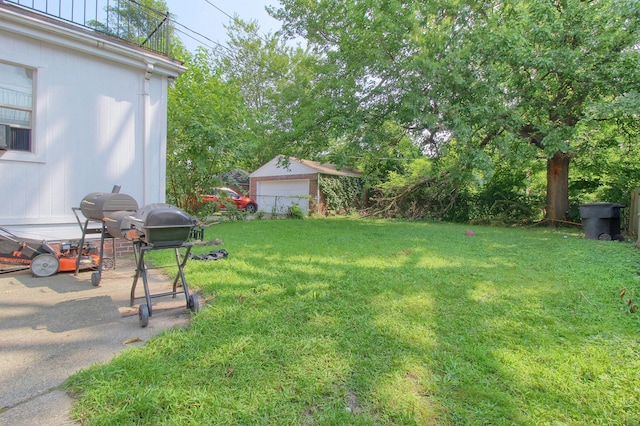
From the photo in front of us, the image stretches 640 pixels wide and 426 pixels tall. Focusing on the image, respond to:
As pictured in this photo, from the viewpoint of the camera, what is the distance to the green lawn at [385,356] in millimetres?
1645

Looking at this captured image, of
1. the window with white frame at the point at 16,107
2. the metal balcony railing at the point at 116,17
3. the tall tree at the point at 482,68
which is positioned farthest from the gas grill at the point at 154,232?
the tall tree at the point at 482,68

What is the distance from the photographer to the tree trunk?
10891mm

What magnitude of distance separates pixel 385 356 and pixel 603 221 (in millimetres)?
8775

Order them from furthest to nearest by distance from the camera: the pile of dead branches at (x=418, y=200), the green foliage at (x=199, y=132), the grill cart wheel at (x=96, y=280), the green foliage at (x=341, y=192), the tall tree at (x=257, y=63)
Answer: the tall tree at (x=257, y=63), the green foliage at (x=341, y=192), the pile of dead branches at (x=418, y=200), the green foliage at (x=199, y=132), the grill cart wheel at (x=96, y=280)

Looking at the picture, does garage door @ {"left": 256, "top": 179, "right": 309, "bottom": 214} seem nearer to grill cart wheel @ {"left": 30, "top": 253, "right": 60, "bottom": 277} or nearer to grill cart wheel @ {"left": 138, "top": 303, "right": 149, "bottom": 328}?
grill cart wheel @ {"left": 30, "top": 253, "right": 60, "bottom": 277}

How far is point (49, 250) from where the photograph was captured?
4098mm

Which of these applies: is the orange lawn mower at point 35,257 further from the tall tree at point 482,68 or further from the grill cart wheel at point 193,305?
the tall tree at point 482,68

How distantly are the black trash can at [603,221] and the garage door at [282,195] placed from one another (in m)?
10.7

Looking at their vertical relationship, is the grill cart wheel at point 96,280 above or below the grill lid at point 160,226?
below

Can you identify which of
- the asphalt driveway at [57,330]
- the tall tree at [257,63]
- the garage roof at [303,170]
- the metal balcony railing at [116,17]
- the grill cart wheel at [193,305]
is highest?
the tall tree at [257,63]

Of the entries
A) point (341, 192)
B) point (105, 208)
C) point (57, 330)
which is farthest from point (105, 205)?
point (341, 192)

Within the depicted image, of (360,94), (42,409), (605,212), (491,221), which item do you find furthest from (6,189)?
(491,221)

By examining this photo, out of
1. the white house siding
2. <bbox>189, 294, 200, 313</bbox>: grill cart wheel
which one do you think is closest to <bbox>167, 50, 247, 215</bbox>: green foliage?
the white house siding

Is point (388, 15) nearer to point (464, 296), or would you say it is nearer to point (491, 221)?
point (464, 296)
